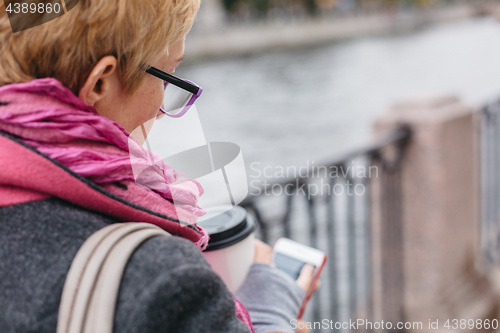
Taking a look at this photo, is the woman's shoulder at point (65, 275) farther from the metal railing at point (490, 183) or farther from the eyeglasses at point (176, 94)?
the metal railing at point (490, 183)

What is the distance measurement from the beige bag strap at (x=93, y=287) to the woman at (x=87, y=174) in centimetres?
2

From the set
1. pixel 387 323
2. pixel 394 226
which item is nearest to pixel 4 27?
pixel 394 226

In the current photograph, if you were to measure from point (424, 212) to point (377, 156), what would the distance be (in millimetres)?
480

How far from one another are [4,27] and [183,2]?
0.28 metres

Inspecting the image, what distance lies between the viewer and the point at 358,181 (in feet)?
9.04

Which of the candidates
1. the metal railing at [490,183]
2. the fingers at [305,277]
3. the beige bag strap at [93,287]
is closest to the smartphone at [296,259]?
the fingers at [305,277]

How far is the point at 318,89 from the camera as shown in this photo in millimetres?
22359

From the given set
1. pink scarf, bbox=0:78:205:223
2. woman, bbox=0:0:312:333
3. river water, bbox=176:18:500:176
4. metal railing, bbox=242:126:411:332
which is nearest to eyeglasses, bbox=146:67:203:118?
woman, bbox=0:0:312:333

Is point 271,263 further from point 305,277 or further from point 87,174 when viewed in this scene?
point 87,174

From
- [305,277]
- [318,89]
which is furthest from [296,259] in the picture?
[318,89]

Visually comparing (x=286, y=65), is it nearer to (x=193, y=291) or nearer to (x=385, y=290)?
(x=385, y=290)

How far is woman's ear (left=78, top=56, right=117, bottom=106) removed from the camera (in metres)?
0.74

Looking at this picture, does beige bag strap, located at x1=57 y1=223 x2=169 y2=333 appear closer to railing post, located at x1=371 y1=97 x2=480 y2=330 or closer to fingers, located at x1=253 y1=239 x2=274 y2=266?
fingers, located at x1=253 y1=239 x2=274 y2=266

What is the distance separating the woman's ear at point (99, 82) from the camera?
2.44 feet
